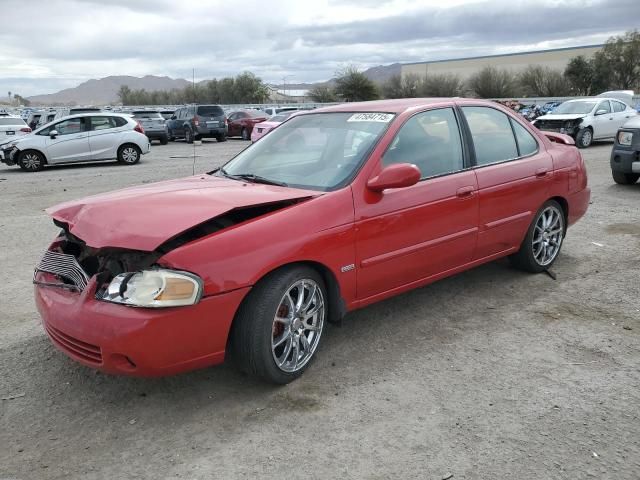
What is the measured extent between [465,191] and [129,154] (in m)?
14.1

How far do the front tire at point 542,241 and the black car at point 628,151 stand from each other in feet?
17.6

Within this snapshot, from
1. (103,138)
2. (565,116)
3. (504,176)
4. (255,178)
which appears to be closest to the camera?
(255,178)

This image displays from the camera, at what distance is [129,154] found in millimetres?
16766

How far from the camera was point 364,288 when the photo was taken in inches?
153

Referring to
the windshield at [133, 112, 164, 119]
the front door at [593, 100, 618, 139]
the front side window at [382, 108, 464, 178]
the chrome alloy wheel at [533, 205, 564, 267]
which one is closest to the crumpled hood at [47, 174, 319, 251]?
the front side window at [382, 108, 464, 178]

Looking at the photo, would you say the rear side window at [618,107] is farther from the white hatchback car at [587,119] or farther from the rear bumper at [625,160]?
the rear bumper at [625,160]

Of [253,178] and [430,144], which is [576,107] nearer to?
[430,144]

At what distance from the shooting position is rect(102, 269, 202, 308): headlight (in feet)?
9.77

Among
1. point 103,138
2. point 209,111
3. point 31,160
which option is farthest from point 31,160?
point 209,111

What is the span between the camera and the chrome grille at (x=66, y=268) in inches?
133

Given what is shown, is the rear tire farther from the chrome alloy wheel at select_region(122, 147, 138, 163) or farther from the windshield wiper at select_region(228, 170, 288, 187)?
the chrome alloy wheel at select_region(122, 147, 138, 163)

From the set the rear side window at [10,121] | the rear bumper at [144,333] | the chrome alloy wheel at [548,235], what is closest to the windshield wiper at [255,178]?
the rear bumper at [144,333]

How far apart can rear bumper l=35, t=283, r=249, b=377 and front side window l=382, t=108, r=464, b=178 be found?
167 centimetres

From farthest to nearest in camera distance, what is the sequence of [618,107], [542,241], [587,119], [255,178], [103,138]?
[618,107] → [587,119] → [103,138] → [542,241] → [255,178]
